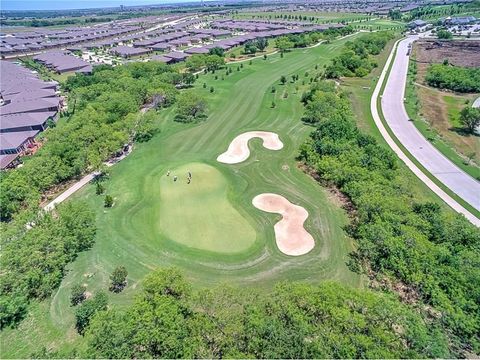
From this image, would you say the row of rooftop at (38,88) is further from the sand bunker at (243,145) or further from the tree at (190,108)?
the sand bunker at (243,145)

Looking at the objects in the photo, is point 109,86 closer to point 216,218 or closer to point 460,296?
point 216,218

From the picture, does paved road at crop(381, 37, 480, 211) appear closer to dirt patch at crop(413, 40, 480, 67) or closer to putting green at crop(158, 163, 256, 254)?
dirt patch at crop(413, 40, 480, 67)

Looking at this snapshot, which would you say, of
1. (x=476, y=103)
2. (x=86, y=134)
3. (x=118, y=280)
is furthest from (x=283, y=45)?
(x=118, y=280)

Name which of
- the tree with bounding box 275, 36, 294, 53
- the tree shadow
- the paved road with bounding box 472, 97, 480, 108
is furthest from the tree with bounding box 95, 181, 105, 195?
the tree with bounding box 275, 36, 294, 53

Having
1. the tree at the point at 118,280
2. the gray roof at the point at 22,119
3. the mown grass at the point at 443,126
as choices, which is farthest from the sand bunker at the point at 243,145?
the gray roof at the point at 22,119

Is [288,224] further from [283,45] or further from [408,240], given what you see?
[283,45]
